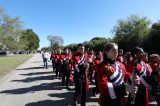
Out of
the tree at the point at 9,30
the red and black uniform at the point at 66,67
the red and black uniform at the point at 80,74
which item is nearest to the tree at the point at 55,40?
the tree at the point at 9,30

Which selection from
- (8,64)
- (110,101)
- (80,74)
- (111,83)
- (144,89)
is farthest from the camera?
(8,64)

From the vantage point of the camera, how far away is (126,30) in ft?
176

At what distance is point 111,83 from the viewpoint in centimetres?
493

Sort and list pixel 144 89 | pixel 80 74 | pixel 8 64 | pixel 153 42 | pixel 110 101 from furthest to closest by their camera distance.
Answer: pixel 8 64
pixel 153 42
pixel 80 74
pixel 144 89
pixel 110 101

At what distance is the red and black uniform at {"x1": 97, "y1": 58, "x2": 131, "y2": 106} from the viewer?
488 cm

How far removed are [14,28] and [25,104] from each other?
93593 mm

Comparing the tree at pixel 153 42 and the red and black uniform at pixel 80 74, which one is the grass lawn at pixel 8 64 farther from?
the tree at pixel 153 42

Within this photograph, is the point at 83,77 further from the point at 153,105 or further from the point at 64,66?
the point at 64,66

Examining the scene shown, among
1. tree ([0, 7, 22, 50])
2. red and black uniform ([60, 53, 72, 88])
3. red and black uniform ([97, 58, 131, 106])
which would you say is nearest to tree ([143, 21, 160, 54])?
red and black uniform ([60, 53, 72, 88])

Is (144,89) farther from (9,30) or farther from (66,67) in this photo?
(9,30)

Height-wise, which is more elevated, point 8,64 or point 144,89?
point 144,89

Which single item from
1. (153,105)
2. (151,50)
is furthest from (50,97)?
(151,50)

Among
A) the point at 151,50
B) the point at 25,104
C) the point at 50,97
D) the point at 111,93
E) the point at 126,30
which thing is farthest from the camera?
the point at 126,30

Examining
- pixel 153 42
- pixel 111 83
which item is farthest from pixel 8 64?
pixel 111 83
